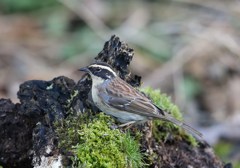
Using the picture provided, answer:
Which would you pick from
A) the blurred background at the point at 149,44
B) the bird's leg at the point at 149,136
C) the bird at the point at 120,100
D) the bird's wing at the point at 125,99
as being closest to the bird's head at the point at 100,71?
the bird at the point at 120,100

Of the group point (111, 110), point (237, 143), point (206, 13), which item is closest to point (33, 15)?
point (206, 13)

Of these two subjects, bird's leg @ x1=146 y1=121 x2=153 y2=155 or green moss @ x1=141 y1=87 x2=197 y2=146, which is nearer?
bird's leg @ x1=146 y1=121 x2=153 y2=155

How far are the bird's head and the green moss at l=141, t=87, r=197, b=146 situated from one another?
87cm

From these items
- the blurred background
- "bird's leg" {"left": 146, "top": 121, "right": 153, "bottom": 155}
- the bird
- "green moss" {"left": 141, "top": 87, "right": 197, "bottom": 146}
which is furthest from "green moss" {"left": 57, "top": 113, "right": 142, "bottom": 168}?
the blurred background

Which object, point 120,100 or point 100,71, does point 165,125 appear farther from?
point 100,71

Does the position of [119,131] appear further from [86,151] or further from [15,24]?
[15,24]

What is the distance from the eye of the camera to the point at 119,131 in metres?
6.65

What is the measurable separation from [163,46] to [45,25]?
3318mm

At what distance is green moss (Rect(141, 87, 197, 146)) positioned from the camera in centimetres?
761

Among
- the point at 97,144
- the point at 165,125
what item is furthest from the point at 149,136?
the point at 97,144

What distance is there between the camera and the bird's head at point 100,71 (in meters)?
7.23

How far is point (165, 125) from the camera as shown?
7762 millimetres

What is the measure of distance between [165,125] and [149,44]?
25.7ft

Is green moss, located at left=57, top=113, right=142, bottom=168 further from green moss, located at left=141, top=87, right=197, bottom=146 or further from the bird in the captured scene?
green moss, located at left=141, top=87, right=197, bottom=146
